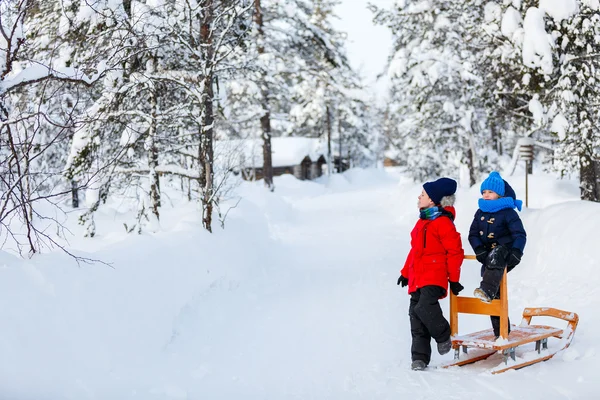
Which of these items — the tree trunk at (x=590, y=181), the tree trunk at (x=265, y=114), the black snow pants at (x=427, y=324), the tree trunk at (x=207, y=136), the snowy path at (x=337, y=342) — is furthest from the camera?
the tree trunk at (x=265, y=114)

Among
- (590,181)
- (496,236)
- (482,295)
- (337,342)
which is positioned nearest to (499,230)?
(496,236)

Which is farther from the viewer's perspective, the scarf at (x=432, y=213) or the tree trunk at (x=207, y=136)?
the tree trunk at (x=207, y=136)

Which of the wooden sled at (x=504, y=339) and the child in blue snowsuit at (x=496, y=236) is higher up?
the child in blue snowsuit at (x=496, y=236)

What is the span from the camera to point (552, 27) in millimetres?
10750

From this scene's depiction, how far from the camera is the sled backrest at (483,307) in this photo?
5.06 m

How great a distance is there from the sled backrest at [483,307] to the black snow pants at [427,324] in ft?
0.71

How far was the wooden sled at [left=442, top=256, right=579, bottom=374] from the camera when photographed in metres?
4.91

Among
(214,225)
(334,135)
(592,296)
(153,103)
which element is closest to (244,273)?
(214,225)

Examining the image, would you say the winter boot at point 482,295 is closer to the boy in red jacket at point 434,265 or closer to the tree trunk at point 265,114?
the boy in red jacket at point 434,265

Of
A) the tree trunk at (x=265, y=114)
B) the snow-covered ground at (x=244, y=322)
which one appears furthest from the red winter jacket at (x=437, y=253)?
the tree trunk at (x=265, y=114)

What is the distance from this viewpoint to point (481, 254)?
528cm

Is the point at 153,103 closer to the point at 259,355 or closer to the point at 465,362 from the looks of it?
the point at 259,355

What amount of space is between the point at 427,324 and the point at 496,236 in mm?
1110

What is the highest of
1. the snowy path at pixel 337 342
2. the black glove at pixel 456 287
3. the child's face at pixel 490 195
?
the child's face at pixel 490 195
